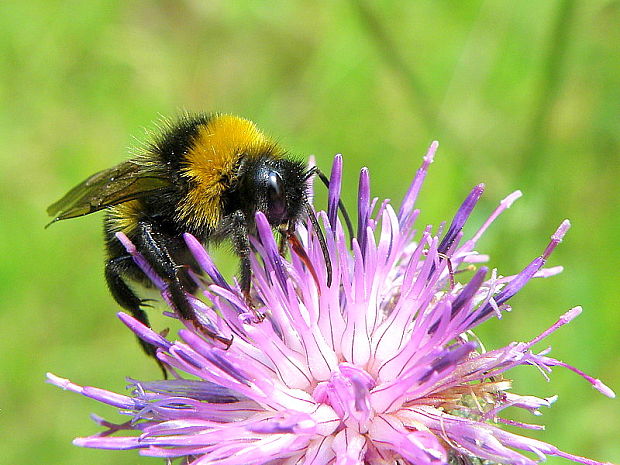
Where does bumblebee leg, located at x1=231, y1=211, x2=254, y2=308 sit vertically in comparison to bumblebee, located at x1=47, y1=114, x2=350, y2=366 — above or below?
below

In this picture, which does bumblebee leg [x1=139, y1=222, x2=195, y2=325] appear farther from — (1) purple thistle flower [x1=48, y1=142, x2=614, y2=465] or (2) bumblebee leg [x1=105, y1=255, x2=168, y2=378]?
(2) bumblebee leg [x1=105, y1=255, x2=168, y2=378]

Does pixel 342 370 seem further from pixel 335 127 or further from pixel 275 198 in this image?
pixel 335 127

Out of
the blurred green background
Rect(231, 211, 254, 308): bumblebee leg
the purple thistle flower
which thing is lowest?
the purple thistle flower

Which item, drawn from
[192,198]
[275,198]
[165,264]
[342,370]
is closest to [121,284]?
[165,264]

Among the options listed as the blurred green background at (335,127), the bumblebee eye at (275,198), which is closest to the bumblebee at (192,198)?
the bumblebee eye at (275,198)

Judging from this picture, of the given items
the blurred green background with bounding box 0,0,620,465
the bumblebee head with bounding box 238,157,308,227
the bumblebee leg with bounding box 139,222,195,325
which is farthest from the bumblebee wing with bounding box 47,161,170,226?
the blurred green background with bounding box 0,0,620,465

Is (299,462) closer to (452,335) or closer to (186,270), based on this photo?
(452,335)

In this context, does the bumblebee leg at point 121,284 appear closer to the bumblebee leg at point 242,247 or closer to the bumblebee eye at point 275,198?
the bumblebee leg at point 242,247
